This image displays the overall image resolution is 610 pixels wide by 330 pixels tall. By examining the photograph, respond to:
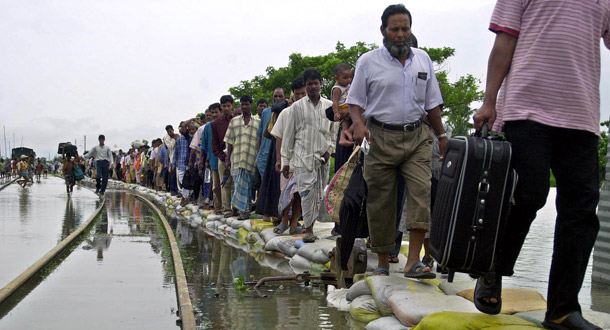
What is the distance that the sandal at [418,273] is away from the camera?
4.61 m

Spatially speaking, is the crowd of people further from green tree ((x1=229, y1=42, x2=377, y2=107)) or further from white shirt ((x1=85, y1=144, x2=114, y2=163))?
green tree ((x1=229, y1=42, x2=377, y2=107))

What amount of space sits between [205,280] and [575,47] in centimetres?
384

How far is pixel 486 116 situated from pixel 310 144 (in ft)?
15.6

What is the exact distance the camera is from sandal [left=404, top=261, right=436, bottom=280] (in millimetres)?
4605

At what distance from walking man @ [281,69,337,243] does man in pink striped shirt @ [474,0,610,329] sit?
4.61m

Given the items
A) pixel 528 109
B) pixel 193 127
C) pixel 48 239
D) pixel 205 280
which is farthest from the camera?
pixel 193 127

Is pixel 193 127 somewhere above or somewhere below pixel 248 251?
above

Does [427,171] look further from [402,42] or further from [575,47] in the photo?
[575,47]

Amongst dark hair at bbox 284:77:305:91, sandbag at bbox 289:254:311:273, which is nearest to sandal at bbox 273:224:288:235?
sandbag at bbox 289:254:311:273

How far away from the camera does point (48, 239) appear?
9.45 metres

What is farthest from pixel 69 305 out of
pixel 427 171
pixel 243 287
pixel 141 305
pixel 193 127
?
pixel 193 127

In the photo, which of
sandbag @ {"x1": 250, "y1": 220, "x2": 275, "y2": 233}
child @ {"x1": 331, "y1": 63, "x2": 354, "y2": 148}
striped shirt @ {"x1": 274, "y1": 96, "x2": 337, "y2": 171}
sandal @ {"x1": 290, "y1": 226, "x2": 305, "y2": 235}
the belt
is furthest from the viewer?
sandbag @ {"x1": 250, "y1": 220, "x2": 275, "y2": 233}

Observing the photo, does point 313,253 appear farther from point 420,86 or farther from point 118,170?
point 118,170

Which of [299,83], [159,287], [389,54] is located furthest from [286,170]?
[389,54]
